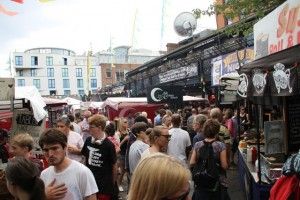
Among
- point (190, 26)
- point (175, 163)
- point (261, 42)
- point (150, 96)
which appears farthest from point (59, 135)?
point (190, 26)

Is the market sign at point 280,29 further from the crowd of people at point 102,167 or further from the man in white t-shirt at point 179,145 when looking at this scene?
the man in white t-shirt at point 179,145

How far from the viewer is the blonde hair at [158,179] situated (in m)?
2.12

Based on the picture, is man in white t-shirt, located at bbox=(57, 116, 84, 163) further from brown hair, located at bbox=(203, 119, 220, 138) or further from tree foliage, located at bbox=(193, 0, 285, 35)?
tree foliage, located at bbox=(193, 0, 285, 35)

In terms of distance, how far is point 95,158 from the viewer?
5898 mm

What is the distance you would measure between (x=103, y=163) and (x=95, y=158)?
5.8 inches

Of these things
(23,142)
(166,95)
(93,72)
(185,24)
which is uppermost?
(93,72)

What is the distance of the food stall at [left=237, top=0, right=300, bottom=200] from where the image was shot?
482 cm

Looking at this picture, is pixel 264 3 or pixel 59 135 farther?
pixel 264 3

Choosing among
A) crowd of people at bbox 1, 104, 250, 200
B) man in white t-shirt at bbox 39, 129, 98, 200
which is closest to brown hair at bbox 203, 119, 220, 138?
crowd of people at bbox 1, 104, 250, 200

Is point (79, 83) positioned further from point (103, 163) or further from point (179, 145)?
point (103, 163)

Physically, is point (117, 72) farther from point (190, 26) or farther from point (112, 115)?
point (112, 115)

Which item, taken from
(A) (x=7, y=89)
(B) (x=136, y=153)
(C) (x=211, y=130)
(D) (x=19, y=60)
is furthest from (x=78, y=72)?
(C) (x=211, y=130)

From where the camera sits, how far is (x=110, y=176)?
5.88 metres

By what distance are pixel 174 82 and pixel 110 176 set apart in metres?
20.3
